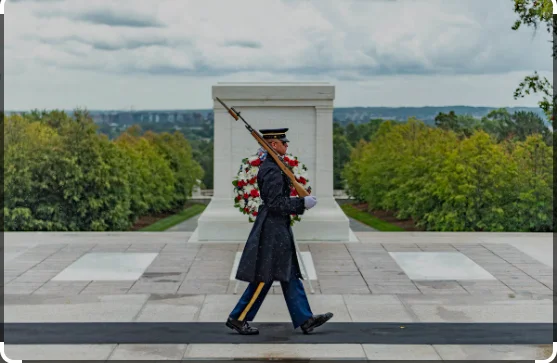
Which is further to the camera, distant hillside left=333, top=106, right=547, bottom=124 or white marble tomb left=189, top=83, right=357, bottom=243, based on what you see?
distant hillside left=333, top=106, right=547, bottom=124

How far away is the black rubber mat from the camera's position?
20.8ft

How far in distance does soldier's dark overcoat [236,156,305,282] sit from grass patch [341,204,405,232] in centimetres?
1804

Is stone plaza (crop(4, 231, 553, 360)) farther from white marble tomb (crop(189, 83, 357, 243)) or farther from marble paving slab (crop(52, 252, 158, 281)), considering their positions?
white marble tomb (crop(189, 83, 357, 243))

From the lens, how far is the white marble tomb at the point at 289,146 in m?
11.1

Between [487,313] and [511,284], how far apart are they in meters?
1.40

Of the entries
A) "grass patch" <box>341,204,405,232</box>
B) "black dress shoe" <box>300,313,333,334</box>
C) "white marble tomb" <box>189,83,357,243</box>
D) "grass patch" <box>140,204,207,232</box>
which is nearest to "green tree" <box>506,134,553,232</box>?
"grass patch" <box>341,204,405,232</box>

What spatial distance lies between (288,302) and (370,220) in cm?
2020

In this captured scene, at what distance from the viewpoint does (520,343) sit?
6285mm

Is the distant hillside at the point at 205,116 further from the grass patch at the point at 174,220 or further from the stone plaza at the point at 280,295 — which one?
the stone plaza at the point at 280,295

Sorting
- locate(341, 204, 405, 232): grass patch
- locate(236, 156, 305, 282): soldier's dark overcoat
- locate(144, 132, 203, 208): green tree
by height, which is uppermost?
locate(236, 156, 305, 282): soldier's dark overcoat

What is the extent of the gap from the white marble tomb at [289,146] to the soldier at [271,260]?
182 inches

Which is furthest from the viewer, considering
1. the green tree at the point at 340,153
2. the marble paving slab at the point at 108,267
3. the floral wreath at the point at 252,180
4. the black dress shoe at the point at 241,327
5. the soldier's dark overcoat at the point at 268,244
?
the green tree at the point at 340,153

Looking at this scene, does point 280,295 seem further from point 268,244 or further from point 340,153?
point 340,153

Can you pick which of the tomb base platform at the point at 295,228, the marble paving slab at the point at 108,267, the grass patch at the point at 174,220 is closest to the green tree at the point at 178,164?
the grass patch at the point at 174,220
